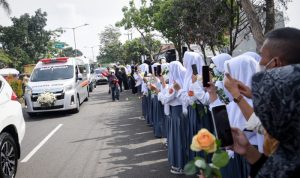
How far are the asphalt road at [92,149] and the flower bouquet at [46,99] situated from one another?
577mm

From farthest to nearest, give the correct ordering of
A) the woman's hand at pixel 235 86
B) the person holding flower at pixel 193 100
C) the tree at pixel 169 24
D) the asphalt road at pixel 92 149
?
1. the tree at pixel 169 24
2. the asphalt road at pixel 92 149
3. the person holding flower at pixel 193 100
4. the woman's hand at pixel 235 86

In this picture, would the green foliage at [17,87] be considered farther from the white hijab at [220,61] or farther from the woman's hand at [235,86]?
the woman's hand at [235,86]

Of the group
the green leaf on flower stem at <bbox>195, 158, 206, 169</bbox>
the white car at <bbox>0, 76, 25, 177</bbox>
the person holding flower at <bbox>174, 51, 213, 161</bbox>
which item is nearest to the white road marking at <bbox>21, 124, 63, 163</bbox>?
the white car at <bbox>0, 76, 25, 177</bbox>

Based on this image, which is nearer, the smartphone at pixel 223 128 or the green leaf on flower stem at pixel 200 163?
the green leaf on flower stem at pixel 200 163

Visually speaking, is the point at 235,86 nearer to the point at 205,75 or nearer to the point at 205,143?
the point at 205,143

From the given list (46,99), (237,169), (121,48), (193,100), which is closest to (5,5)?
(46,99)

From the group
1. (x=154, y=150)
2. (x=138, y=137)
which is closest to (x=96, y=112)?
(x=138, y=137)

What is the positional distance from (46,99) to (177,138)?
844 cm

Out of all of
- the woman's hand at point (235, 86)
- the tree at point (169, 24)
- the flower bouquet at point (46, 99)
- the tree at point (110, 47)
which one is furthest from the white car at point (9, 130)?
the tree at point (110, 47)

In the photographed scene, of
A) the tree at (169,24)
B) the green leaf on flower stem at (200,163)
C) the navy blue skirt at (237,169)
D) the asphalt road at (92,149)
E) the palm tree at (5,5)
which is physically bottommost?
the asphalt road at (92,149)

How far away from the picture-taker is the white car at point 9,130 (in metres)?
5.68

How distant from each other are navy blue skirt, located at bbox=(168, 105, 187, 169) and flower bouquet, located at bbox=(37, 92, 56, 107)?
8220 mm

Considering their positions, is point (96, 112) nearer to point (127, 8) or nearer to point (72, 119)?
point (72, 119)

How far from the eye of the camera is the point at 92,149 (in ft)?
27.1
